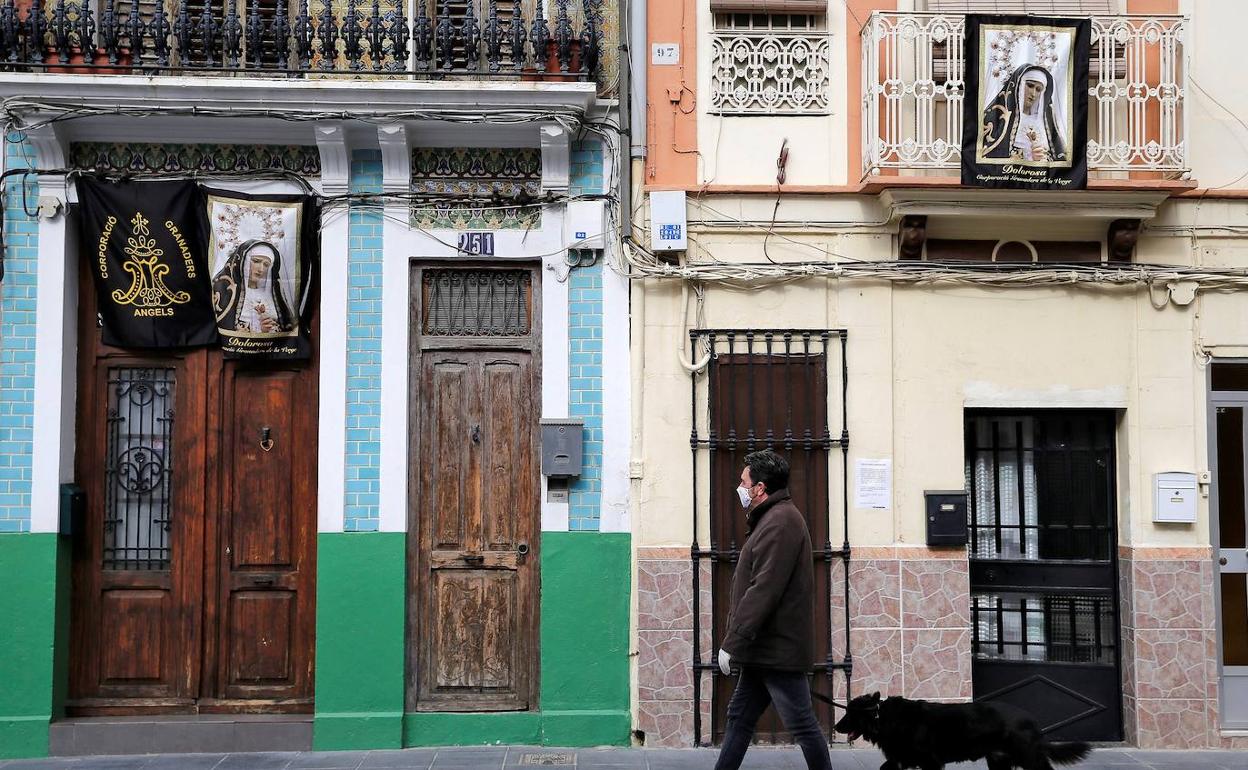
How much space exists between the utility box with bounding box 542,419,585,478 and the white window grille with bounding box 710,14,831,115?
8.35 ft

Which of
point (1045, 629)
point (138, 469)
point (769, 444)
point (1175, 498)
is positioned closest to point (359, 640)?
point (138, 469)

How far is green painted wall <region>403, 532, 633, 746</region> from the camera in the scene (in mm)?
8062

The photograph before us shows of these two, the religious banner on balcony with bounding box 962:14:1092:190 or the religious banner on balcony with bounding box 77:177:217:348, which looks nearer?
the religious banner on balcony with bounding box 962:14:1092:190

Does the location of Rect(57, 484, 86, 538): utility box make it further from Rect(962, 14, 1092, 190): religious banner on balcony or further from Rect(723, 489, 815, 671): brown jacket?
→ Rect(962, 14, 1092, 190): religious banner on balcony

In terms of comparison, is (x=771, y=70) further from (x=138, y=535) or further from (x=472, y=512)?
(x=138, y=535)

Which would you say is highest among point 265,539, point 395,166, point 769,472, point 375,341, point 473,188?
point 395,166

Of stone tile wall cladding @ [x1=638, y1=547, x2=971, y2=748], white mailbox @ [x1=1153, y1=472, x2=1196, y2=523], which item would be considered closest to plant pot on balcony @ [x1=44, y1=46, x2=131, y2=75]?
stone tile wall cladding @ [x1=638, y1=547, x2=971, y2=748]

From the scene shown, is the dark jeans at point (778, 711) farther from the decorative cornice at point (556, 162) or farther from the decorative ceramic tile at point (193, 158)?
the decorative ceramic tile at point (193, 158)

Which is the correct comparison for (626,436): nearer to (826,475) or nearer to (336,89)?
(826,475)

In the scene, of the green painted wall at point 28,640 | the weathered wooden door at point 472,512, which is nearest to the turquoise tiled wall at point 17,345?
the green painted wall at point 28,640

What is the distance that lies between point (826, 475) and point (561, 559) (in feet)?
6.48

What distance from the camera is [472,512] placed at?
8289 millimetres

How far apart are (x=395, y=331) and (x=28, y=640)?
3.27 metres

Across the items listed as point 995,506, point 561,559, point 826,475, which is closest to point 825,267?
point 826,475
